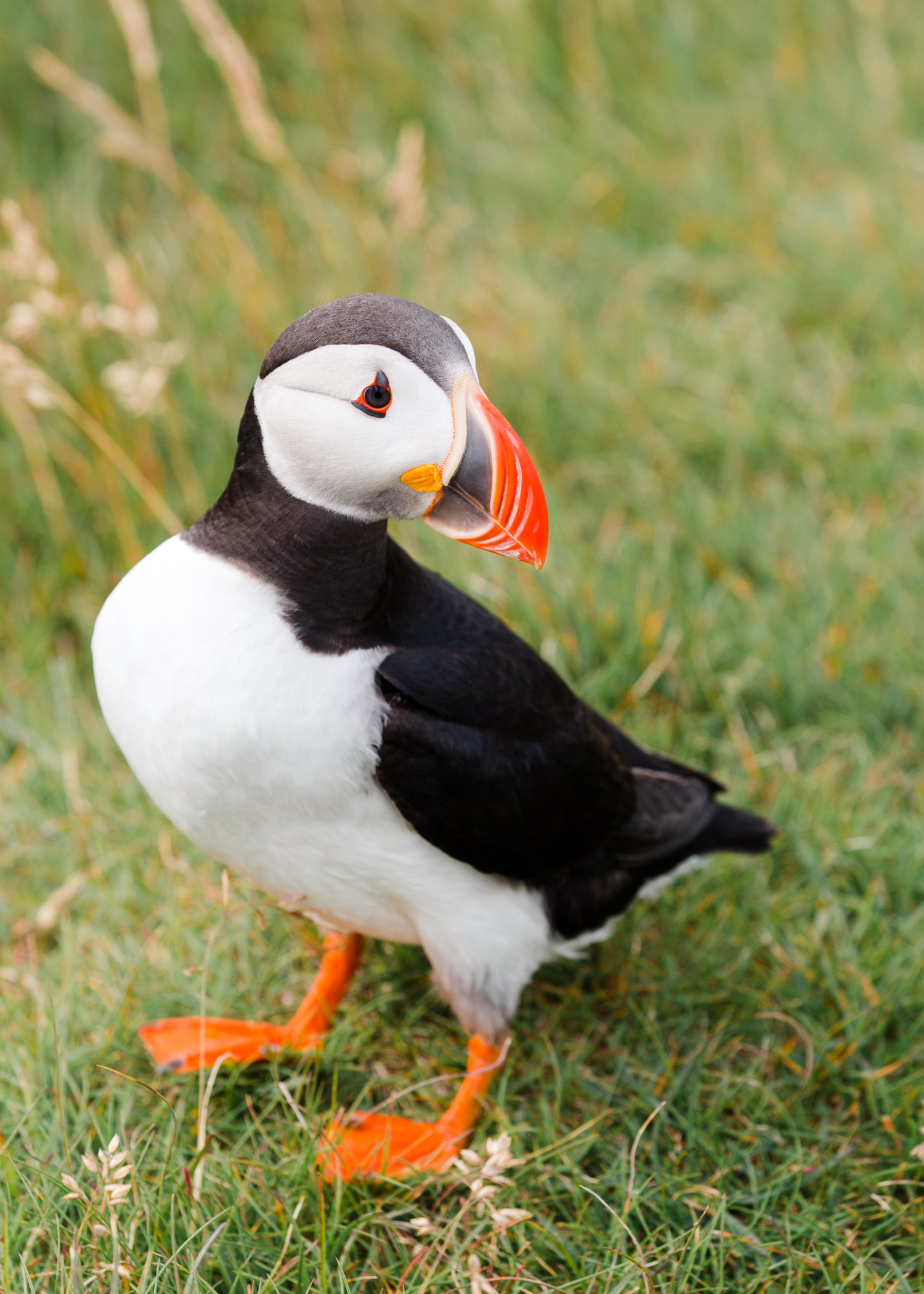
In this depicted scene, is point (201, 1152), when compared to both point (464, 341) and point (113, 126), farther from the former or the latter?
point (113, 126)

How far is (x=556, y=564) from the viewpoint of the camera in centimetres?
394

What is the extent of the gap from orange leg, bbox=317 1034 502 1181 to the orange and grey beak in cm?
117

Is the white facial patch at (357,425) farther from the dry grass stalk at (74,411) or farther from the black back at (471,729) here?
the dry grass stalk at (74,411)

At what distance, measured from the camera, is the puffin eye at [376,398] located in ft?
6.57

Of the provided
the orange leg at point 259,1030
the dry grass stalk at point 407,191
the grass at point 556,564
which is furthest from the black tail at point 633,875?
the dry grass stalk at point 407,191

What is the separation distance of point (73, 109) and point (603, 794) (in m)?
4.38

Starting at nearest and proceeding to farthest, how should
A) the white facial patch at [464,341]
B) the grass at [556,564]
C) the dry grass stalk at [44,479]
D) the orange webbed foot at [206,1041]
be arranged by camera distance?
the white facial patch at [464,341], the grass at [556,564], the orange webbed foot at [206,1041], the dry grass stalk at [44,479]

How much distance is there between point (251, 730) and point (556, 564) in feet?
6.26

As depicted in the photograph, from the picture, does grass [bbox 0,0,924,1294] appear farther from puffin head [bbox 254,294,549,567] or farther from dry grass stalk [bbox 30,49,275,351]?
puffin head [bbox 254,294,549,567]

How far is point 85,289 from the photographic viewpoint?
473 centimetres

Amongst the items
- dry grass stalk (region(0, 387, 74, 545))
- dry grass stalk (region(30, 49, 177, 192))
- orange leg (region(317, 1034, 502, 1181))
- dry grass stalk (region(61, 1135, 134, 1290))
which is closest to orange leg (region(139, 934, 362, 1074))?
orange leg (region(317, 1034, 502, 1181))

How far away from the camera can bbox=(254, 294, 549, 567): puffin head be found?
201 centimetres

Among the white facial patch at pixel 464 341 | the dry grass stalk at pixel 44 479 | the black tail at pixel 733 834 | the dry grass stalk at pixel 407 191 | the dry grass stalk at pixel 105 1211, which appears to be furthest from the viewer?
the dry grass stalk at pixel 44 479

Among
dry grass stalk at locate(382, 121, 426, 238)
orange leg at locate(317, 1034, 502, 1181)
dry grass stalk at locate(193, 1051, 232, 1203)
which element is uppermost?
dry grass stalk at locate(382, 121, 426, 238)
